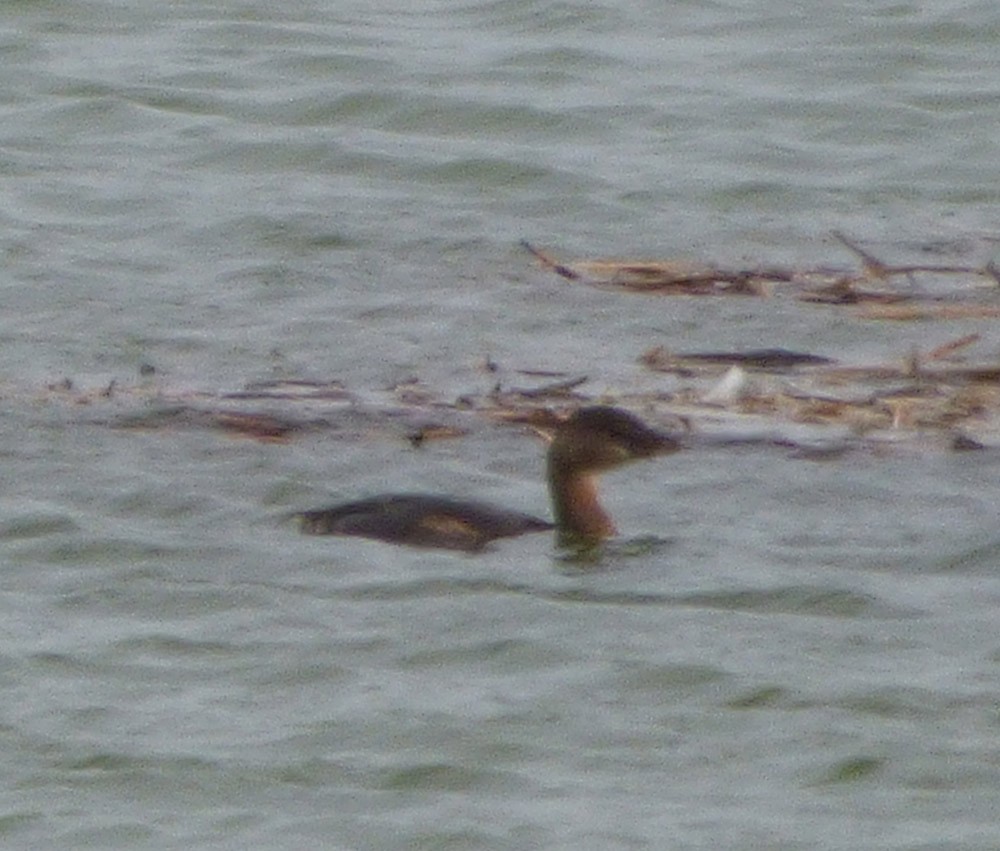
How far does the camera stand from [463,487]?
11008 millimetres

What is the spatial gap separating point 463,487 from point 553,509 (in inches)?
15.9

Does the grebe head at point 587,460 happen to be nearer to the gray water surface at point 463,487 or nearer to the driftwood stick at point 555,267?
the gray water surface at point 463,487

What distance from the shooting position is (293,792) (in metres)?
8.35

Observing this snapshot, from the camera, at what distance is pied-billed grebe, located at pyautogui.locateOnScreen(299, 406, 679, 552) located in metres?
10.3

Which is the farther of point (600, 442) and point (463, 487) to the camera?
point (463, 487)

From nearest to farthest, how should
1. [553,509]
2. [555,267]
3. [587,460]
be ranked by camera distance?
[587,460] < [553,509] < [555,267]

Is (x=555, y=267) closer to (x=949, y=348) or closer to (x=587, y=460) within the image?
(x=949, y=348)

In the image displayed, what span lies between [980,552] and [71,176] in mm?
7126

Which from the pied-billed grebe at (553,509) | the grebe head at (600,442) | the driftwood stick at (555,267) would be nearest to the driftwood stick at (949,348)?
the pied-billed grebe at (553,509)

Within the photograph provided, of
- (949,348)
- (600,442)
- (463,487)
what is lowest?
(463,487)

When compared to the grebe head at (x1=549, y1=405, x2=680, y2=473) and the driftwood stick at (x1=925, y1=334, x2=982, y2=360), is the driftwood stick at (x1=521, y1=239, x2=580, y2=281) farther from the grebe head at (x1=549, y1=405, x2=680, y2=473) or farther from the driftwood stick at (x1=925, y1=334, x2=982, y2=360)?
the grebe head at (x1=549, y1=405, x2=680, y2=473)

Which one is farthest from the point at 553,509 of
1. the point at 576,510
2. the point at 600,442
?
the point at 600,442

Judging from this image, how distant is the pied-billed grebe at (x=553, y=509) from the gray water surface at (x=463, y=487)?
0.26 feet

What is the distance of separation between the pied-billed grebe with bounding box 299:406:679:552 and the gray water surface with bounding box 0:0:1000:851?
8 cm
